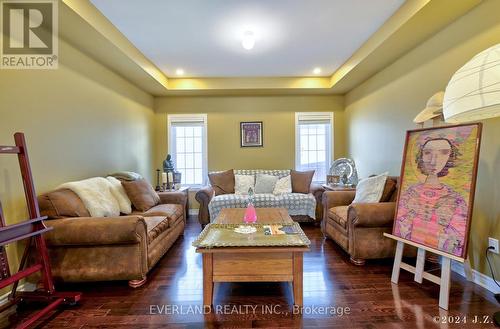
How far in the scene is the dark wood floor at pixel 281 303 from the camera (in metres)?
1.66

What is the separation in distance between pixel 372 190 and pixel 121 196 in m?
3.07

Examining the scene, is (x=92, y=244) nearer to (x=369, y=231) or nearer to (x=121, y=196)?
(x=121, y=196)

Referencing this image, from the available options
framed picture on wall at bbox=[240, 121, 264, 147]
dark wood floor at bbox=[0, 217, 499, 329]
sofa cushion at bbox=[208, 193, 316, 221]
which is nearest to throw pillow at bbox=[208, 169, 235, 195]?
sofa cushion at bbox=[208, 193, 316, 221]

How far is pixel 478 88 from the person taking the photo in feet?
4.36

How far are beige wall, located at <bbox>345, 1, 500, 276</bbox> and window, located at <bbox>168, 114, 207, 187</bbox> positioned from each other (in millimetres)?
3068

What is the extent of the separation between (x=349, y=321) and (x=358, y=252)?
948 mm

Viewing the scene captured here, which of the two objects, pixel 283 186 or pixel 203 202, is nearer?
pixel 203 202

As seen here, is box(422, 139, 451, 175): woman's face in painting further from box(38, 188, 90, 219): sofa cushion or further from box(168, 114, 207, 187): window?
box(168, 114, 207, 187): window

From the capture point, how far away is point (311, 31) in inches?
112

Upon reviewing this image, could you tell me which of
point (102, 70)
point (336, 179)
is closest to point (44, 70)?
point (102, 70)

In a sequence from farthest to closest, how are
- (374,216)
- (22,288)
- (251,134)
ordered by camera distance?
(251,134) → (374,216) → (22,288)

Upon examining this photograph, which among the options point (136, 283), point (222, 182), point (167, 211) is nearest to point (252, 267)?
point (136, 283)

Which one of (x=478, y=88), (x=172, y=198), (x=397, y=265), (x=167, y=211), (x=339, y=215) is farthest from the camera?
(x=172, y=198)

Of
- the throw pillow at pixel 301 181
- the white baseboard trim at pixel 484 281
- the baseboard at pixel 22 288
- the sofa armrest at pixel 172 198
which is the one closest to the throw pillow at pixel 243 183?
the throw pillow at pixel 301 181
